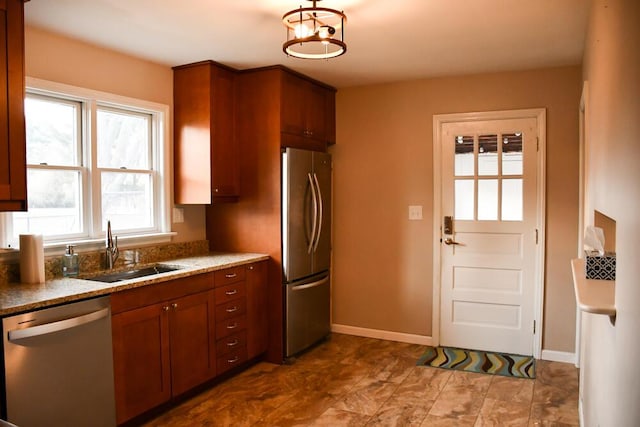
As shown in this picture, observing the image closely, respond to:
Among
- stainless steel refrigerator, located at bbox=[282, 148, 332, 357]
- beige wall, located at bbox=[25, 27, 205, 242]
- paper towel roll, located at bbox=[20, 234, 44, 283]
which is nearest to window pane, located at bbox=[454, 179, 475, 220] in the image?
stainless steel refrigerator, located at bbox=[282, 148, 332, 357]

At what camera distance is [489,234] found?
4.16 meters

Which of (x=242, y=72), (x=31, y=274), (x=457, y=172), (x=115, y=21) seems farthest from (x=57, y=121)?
(x=457, y=172)

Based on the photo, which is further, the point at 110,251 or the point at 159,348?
the point at 110,251

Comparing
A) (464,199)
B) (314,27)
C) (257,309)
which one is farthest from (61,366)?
(464,199)

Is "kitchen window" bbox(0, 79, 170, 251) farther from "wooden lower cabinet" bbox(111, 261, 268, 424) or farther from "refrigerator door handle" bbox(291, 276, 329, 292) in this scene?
"refrigerator door handle" bbox(291, 276, 329, 292)

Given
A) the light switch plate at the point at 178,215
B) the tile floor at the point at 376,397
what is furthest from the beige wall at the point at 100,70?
the tile floor at the point at 376,397

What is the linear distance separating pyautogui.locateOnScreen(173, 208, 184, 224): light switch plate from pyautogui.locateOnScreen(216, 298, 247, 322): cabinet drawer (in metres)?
0.85

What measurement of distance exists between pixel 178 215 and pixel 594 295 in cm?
316

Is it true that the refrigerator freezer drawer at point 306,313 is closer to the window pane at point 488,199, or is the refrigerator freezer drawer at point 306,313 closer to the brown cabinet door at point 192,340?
the brown cabinet door at point 192,340

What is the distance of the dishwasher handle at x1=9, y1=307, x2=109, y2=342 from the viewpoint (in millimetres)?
2217

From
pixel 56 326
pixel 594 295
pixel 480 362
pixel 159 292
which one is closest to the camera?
pixel 594 295

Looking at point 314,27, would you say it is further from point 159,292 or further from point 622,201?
point 622,201

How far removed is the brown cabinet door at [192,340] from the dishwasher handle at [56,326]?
53 cm

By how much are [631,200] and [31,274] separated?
112 inches
